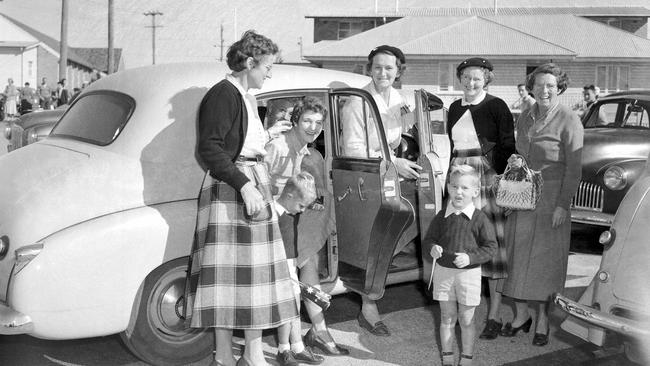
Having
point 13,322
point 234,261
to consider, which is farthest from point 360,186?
point 13,322

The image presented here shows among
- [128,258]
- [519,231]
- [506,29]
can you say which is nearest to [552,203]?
[519,231]

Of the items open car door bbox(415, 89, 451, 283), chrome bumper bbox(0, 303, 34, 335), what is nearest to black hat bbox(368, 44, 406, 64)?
open car door bbox(415, 89, 451, 283)

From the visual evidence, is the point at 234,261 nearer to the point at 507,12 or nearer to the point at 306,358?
the point at 306,358

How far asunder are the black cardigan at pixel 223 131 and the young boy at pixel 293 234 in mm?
568

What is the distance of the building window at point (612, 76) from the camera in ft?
118

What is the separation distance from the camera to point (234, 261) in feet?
13.9

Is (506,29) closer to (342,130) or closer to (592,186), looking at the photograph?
(592,186)

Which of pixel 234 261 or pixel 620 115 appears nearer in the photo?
pixel 234 261

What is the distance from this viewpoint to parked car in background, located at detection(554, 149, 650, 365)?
13.7 feet

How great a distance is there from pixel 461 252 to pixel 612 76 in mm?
34241

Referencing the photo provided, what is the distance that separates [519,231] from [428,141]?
33.9 inches

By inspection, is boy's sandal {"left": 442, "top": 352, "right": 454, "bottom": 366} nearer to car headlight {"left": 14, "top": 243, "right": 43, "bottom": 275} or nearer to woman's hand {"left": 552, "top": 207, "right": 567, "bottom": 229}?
woman's hand {"left": 552, "top": 207, "right": 567, "bottom": 229}

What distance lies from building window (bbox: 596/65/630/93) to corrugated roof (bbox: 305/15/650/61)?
93cm

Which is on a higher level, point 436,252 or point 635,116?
point 635,116
